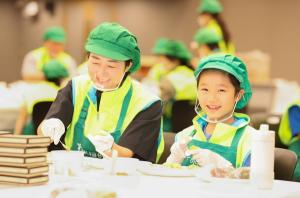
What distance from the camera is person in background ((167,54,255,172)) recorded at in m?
2.37

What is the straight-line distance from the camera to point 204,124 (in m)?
2.53

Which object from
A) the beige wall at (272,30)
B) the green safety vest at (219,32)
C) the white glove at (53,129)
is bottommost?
the white glove at (53,129)

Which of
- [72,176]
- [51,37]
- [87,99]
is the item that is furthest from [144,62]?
[72,176]

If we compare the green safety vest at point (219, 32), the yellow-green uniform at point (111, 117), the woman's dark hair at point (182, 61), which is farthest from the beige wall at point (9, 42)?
the yellow-green uniform at point (111, 117)

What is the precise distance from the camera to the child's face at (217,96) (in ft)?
8.17

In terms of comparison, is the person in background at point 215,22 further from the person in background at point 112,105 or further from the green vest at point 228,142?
the green vest at point 228,142

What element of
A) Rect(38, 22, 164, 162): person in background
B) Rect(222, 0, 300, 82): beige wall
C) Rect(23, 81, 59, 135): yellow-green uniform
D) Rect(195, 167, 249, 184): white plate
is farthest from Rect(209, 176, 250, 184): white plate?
Rect(222, 0, 300, 82): beige wall

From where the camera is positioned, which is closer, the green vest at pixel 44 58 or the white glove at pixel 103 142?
the white glove at pixel 103 142

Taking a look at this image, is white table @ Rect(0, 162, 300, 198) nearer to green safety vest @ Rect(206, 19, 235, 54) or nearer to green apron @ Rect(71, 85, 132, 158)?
green apron @ Rect(71, 85, 132, 158)

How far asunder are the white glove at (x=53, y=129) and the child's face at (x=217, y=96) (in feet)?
1.89

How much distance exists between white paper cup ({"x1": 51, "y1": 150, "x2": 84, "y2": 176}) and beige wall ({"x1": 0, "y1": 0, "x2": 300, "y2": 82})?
7.84m

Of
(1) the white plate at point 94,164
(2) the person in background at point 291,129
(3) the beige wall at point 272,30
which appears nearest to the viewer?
(1) the white plate at point 94,164

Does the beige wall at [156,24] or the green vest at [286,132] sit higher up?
the beige wall at [156,24]

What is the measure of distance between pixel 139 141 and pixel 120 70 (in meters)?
0.32
